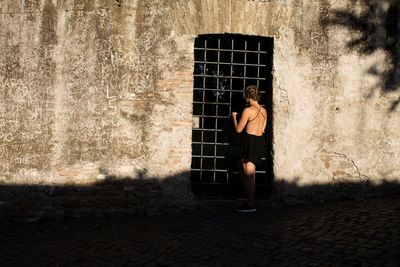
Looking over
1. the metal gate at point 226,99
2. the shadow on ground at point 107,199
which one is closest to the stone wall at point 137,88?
the shadow on ground at point 107,199

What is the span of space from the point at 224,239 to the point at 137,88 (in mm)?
2467

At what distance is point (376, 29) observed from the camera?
5.76 m

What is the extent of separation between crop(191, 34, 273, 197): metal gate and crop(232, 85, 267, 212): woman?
0.35 meters

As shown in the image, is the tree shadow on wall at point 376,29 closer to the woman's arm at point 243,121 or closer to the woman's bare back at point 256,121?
the woman's bare back at point 256,121

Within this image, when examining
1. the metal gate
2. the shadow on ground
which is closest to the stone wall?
the shadow on ground

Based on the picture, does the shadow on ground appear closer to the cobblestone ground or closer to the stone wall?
the stone wall

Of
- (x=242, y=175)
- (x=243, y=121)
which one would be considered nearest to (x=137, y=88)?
(x=243, y=121)

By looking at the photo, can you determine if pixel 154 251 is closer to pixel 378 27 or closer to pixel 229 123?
pixel 229 123

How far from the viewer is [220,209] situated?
552 centimetres

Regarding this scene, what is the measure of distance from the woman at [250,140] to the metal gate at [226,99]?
1.14 ft

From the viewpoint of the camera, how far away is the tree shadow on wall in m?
5.70

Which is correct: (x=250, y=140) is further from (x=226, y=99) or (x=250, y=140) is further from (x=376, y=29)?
(x=376, y=29)

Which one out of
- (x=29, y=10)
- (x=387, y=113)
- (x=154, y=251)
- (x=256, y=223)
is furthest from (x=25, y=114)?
(x=387, y=113)

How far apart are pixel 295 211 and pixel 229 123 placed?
160 centimetres
